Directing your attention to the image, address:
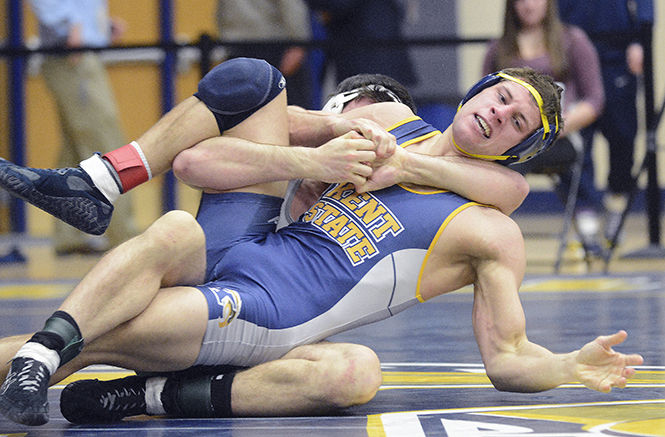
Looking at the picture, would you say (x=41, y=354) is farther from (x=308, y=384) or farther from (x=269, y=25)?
(x=269, y=25)

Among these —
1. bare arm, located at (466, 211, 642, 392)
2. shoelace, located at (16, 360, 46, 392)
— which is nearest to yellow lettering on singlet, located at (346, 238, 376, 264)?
bare arm, located at (466, 211, 642, 392)

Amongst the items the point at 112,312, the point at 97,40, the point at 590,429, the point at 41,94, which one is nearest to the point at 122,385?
the point at 112,312

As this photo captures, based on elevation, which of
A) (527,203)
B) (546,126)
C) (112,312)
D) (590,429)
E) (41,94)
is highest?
(546,126)

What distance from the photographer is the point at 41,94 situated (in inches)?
395

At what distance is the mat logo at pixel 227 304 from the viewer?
2471 mm

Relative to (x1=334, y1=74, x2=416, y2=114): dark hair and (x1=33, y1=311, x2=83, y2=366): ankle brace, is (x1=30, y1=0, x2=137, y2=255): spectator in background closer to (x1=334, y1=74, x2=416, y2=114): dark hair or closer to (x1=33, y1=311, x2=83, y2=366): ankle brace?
(x1=334, y1=74, x2=416, y2=114): dark hair

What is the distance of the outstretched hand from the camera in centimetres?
236

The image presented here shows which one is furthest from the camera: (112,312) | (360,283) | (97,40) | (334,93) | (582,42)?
(97,40)

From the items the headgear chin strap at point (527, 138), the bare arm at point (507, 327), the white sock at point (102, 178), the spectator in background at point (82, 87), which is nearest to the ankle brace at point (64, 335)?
the white sock at point (102, 178)

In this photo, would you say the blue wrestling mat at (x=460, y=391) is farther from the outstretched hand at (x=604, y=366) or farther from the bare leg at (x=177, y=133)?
the bare leg at (x=177, y=133)

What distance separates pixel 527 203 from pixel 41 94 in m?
4.26

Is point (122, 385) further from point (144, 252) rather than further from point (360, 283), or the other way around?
point (360, 283)

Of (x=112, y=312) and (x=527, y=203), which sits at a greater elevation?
(x=112, y=312)

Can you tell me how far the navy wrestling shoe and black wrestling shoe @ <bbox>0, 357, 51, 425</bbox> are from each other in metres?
0.57
